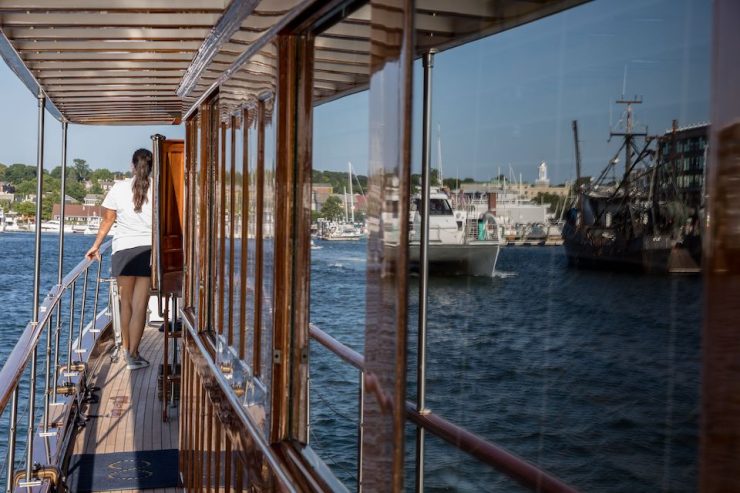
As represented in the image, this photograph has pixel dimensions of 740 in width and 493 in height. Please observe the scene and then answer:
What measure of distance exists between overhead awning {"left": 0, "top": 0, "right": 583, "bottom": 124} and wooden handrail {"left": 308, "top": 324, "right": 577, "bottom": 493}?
68 centimetres

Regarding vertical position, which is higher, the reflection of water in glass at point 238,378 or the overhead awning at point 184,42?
the overhead awning at point 184,42

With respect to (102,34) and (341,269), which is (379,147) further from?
(102,34)

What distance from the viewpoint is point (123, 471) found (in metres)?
3.92

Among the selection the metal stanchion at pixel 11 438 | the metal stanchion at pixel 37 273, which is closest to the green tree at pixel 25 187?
the metal stanchion at pixel 37 273

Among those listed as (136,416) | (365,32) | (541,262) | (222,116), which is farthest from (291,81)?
(541,262)

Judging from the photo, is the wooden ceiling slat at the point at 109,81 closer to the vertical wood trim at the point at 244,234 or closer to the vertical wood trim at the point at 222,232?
the vertical wood trim at the point at 222,232

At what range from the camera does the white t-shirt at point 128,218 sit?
5430 mm

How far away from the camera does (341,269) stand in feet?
6.26

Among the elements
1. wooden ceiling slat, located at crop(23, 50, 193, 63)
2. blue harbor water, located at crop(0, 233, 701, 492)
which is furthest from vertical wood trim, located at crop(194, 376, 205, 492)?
blue harbor water, located at crop(0, 233, 701, 492)

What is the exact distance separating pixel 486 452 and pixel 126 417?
11.7ft

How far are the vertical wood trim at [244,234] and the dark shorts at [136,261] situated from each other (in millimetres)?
3286

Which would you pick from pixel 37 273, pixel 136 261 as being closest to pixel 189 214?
pixel 37 273

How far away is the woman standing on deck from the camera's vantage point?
5.39 m

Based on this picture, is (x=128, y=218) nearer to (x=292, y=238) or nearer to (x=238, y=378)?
(x=238, y=378)
